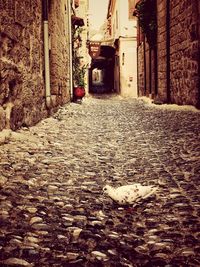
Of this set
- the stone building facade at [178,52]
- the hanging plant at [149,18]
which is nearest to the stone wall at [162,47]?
the stone building facade at [178,52]

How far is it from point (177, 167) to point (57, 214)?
133cm

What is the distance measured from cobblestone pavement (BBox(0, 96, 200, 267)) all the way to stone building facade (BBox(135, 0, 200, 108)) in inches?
154

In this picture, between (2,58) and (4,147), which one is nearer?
(4,147)

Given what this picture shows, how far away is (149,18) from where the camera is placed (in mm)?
12039

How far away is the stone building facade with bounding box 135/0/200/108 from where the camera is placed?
7.30 meters

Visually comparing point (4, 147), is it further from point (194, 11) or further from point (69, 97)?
point (69, 97)

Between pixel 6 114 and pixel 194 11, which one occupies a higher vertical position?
pixel 194 11

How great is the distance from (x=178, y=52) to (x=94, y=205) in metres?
7.21

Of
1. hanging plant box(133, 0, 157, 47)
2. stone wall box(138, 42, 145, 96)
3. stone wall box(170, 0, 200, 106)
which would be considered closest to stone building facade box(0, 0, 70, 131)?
stone wall box(170, 0, 200, 106)

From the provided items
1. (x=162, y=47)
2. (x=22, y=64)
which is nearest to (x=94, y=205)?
(x=22, y=64)

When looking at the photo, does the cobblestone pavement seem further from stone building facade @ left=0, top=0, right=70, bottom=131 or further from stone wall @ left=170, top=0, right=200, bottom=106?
stone wall @ left=170, top=0, right=200, bottom=106

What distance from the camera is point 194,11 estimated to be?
7.25 m

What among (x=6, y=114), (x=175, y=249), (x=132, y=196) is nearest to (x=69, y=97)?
(x=6, y=114)

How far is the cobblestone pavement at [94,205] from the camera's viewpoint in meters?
1.45
